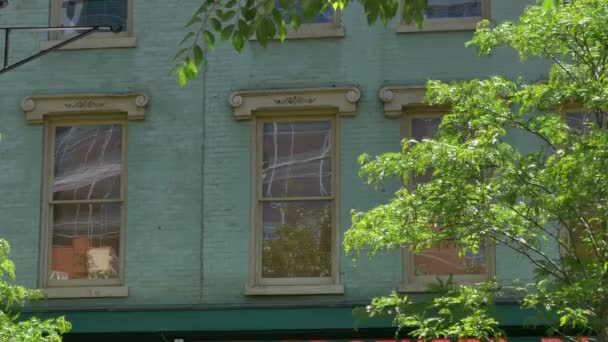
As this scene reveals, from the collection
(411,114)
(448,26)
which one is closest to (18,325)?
(411,114)

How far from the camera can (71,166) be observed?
1541 centimetres

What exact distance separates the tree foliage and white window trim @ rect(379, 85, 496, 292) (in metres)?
4.11

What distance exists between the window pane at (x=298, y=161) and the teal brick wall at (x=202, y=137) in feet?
0.89

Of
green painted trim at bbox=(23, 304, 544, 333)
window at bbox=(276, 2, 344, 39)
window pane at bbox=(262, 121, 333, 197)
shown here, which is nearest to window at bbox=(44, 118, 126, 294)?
green painted trim at bbox=(23, 304, 544, 333)

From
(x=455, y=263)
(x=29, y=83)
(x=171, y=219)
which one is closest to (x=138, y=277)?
(x=171, y=219)

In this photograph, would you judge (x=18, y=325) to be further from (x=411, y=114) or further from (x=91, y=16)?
(x=411, y=114)

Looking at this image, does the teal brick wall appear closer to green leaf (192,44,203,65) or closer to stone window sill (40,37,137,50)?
stone window sill (40,37,137,50)

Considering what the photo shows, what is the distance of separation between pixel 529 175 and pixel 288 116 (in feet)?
19.4

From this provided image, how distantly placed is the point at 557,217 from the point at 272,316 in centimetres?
549

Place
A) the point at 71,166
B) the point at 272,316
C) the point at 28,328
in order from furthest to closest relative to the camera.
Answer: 1. the point at 71,166
2. the point at 272,316
3. the point at 28,328

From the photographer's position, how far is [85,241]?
15.3 m

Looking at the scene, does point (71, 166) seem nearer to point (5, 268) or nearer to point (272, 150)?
point (272, 150)

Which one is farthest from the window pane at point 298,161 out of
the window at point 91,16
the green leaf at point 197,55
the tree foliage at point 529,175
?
the green leaf at point 197,55

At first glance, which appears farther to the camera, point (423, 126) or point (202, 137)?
point (202, 137)
